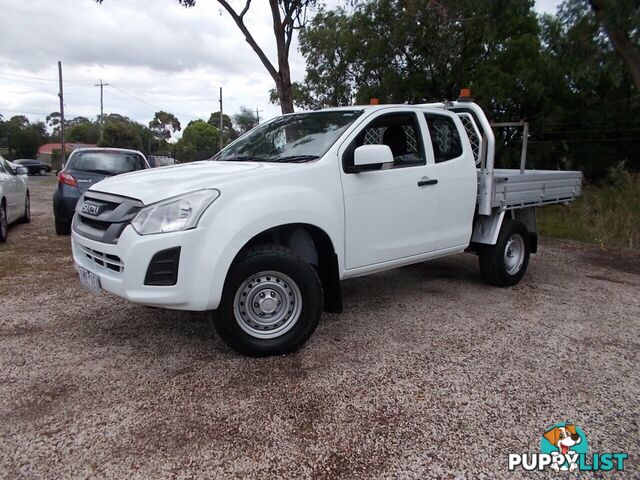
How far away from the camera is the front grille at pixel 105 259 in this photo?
311cm

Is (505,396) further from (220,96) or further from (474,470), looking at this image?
(220,96)

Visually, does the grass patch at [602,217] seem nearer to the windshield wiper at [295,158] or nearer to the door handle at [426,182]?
the door handle at [426,182]

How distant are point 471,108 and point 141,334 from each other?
3.96 meters

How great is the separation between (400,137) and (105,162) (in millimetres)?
5595

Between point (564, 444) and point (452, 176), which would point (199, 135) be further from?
point (564, 444)

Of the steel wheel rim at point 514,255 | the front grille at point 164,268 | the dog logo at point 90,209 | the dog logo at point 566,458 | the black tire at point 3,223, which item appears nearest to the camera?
the dog logo at point 566,458

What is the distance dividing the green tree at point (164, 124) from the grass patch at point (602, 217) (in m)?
94.8

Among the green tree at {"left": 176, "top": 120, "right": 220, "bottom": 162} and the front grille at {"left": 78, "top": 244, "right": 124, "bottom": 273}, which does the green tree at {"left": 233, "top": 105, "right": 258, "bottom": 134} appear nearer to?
the green tree at {"left": 176, "top": 120, "right": 220, "bottom": 162}

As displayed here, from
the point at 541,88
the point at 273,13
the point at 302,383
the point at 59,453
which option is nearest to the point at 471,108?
the point at 302,383

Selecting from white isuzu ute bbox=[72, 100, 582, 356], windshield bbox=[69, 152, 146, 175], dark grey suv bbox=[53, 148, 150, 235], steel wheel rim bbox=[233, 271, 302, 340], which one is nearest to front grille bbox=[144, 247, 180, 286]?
white isuzu ute bbox=[72, 100, 582, 356]

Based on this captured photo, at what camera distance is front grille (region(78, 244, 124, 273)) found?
3106mm

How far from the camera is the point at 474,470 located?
7.60 feet

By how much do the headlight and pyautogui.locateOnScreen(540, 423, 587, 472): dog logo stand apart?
7.70 feet

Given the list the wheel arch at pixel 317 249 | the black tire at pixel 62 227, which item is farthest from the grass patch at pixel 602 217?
the black tire at pixel 62 227
